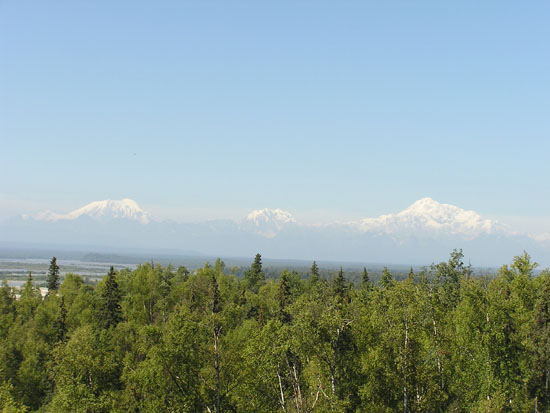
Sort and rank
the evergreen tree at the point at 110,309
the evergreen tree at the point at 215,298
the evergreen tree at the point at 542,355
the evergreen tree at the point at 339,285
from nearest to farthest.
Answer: the evergreen tree at the point at 542,355 < the evergreen tree at the point at 215,298 < the evergreen tree at the point at 110,309 < the evergreen tree at the point at 339,285

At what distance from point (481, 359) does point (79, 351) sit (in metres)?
30.4

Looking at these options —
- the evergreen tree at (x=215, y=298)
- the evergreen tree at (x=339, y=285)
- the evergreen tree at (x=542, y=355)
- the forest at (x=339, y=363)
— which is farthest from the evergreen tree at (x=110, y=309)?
the evergreen tree at (x=542, y=355)

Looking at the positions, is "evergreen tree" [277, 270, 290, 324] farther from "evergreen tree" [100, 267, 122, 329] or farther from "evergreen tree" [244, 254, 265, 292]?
"evergreen tree" [244, 254, 265, 292]

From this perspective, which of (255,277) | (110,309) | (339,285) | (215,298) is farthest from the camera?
(255,277)

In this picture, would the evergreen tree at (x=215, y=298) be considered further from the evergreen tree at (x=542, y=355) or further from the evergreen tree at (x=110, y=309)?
the evergreen tree at (x=542, y=355)

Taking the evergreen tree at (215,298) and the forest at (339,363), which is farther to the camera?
the evergreen tree at (215,298)

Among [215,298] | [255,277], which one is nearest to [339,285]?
[255,277]

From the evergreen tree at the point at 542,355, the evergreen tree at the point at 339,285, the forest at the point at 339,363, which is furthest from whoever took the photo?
the evergreen tree at the point at 339,285

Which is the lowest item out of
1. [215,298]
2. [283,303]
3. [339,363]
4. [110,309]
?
[110,309]

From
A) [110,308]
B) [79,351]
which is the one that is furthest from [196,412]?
[110,308]

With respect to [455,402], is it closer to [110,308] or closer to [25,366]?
[110,308]

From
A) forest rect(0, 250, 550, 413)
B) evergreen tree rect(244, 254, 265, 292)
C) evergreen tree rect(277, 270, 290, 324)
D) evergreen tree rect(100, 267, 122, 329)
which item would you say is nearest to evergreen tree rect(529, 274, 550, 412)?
forest rect(0, 250, 550, 413)

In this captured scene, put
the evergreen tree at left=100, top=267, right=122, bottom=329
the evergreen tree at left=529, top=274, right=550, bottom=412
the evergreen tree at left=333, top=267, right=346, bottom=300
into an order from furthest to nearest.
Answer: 1. the evergreen tree at left=333, top=267, right=346, bottom=300
2. the evergreen tree at left=100, top=267, right=122, bottom=329
3. the evergreen tree at left=529, top=274, right=550, bottom=412

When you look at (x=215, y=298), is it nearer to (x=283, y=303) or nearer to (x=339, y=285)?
(x=283, y=303)
